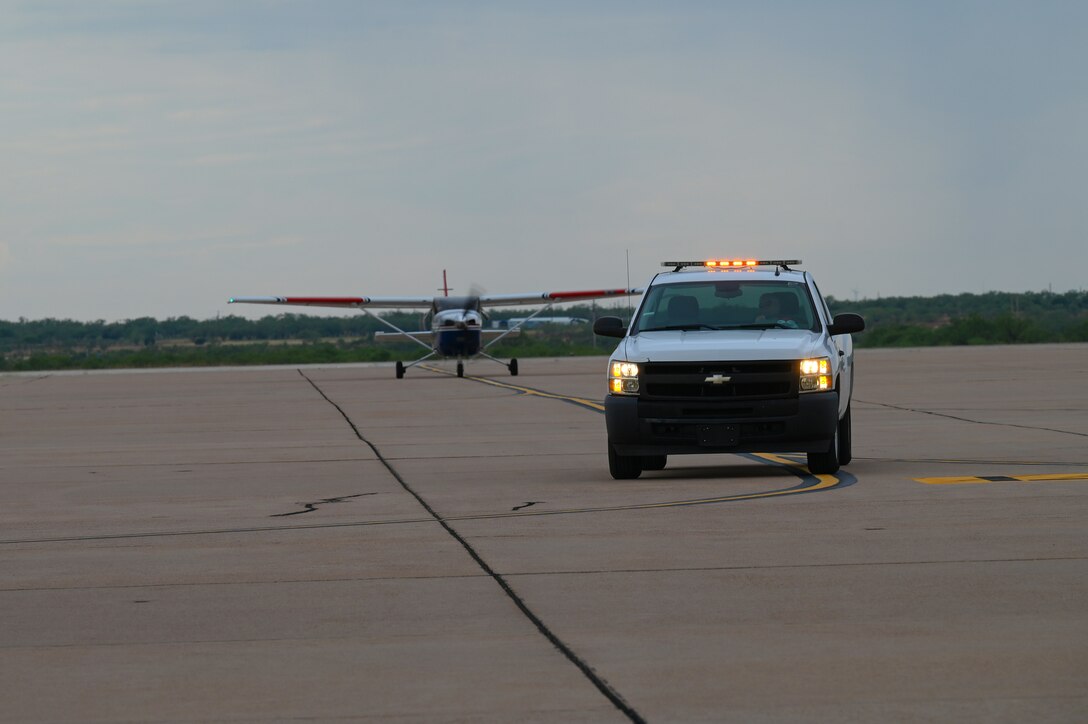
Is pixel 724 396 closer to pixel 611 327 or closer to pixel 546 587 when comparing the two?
pixel 611 327

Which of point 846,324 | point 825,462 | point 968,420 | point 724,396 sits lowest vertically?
point 968,420

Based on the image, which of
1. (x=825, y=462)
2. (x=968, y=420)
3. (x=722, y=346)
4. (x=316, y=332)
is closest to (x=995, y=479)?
(x=825, y=462)

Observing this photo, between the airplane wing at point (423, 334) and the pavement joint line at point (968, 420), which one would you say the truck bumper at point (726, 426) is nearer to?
the pavement joint line at point (968, 420)

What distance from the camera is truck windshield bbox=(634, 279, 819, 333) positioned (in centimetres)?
1420

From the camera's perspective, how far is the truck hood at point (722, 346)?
42.7 ft

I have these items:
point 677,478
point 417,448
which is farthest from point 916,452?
point 417,448

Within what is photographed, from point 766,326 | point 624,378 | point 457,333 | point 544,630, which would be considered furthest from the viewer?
point 457,333

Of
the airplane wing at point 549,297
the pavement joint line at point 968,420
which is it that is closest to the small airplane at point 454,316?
the airplane wing at point 549,297

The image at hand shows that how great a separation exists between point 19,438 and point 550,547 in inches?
557

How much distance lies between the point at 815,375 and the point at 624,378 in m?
1.63

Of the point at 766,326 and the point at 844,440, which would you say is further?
the point at 844,440

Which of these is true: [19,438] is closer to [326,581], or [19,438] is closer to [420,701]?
[326,581]

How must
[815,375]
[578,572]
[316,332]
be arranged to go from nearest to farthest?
[578,572] < [815,375] < [316,332]

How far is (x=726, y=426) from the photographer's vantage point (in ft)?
42.4
